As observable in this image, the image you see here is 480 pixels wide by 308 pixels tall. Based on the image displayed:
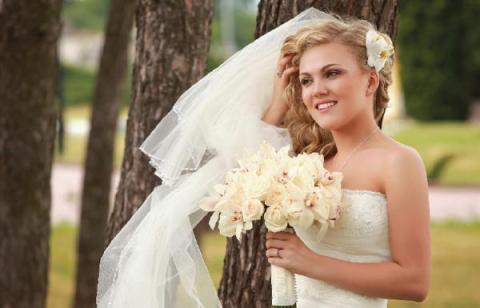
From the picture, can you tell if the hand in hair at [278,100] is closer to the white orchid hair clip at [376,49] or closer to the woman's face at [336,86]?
the woman's face at [336,86]

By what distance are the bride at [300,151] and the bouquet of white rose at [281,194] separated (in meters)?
0.13

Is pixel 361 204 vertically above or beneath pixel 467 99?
beneath

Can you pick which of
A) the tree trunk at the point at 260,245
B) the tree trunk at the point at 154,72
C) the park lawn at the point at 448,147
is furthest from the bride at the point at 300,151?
the park lawn at the point at 448,147

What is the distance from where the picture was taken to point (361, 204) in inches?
128

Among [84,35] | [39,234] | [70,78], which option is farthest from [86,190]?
[84,35]

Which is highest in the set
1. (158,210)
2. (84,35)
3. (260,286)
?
(84,35)

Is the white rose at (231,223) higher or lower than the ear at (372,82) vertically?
lower

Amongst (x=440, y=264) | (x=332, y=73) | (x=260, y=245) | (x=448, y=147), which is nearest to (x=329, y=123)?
(x=332, y=73)

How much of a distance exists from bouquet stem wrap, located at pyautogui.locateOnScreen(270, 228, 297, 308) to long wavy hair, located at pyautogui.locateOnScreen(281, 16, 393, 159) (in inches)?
17.1

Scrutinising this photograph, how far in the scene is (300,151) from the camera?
3715 mm

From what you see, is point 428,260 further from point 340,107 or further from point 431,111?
point 431,111

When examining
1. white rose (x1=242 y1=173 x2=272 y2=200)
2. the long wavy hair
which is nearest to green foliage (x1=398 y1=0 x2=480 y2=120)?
the long wavy hair

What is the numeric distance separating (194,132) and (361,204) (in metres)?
0.79

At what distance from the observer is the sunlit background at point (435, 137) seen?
36.9 ft
